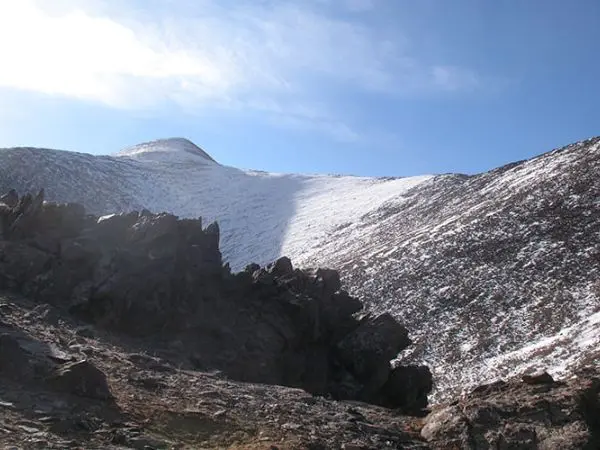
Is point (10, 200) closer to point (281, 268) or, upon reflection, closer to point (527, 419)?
point (281, 268)

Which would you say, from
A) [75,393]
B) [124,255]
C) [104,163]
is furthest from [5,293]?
[104,163]

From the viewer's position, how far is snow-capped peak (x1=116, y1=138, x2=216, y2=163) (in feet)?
482

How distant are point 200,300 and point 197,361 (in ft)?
13.4

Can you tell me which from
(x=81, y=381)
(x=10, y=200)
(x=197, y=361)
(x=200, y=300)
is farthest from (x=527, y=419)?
(x=10, y=200)

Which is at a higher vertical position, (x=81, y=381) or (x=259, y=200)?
(x=259, y=200)

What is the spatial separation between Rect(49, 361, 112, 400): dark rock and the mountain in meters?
26.7

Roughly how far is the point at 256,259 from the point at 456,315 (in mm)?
40782

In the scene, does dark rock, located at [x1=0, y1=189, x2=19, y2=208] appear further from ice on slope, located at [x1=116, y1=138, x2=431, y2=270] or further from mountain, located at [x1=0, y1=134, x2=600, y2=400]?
ice on slope, located at [x1=116, y1=138, x2=431, y2=270]

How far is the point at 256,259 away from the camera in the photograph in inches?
3280

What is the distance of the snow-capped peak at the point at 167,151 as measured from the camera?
147 meters

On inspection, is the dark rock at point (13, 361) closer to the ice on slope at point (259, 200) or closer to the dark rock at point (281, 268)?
the dark rock at point (281, 268)

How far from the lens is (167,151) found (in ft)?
508

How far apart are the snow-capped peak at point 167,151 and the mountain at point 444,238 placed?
82.7ft

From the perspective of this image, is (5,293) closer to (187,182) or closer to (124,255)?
(124,255)
